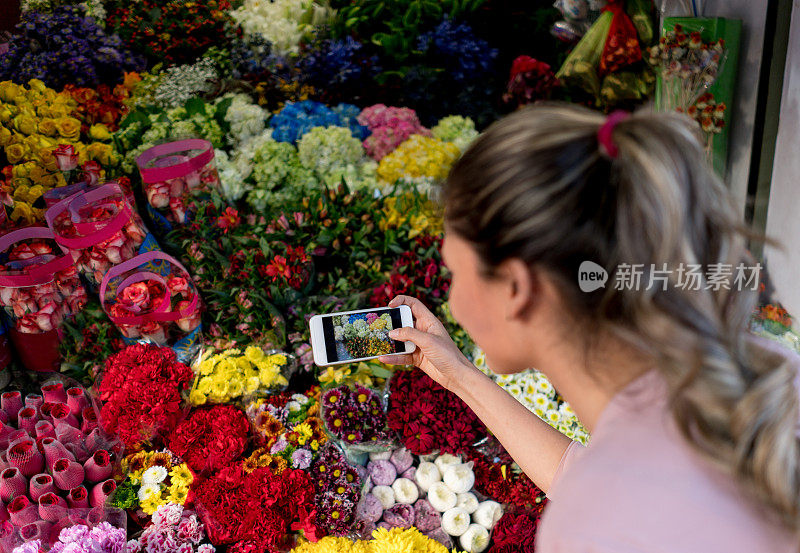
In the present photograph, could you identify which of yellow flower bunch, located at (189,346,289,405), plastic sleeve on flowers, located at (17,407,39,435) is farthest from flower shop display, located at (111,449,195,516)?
plastic sleeve on flowers, located at (17,407,39,435)

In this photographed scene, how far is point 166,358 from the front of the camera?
7.02 feet

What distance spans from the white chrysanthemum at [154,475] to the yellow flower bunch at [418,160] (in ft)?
5.42

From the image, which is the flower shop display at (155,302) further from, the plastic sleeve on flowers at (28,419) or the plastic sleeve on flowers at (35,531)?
the plastic sleeve on flowers at (35,531)

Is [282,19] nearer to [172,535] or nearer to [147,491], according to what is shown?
[147,491]

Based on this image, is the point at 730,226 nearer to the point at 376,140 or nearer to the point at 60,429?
the point at 60,429

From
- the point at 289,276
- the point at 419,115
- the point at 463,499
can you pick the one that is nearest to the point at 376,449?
the point at 463,499

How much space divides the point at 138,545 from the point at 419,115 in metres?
2.80

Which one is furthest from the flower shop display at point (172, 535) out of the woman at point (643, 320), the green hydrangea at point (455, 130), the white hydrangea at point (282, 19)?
the white hydrangea at point (282, 19)

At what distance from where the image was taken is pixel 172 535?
171 centimetres

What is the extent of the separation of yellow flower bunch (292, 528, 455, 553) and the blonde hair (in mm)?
1071

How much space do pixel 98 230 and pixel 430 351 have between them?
1.36m

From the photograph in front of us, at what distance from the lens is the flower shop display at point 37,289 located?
7.39 feet

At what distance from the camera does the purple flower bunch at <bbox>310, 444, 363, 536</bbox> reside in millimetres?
1772

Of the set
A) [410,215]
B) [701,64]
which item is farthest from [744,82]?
[410,215]
